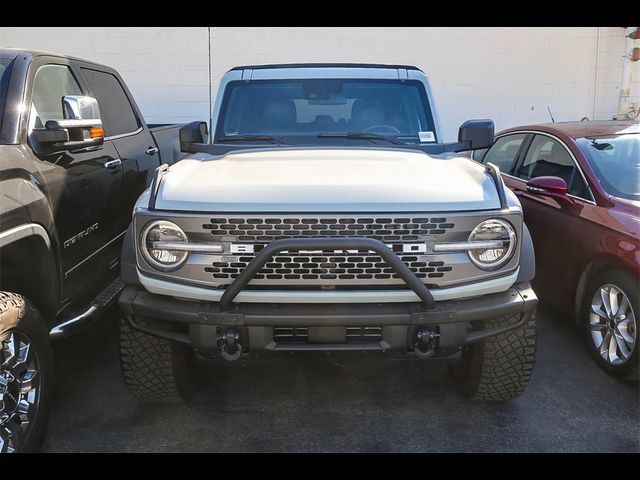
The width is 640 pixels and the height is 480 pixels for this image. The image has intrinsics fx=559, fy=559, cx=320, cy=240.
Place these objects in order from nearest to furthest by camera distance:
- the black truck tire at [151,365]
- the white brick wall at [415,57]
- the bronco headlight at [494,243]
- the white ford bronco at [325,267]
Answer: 1. the white ford bronco at [325,267]
2. the bronco headlight at [494,243]
3. the black truck tire at [151,365]
4. the white brick wall at [415,57]

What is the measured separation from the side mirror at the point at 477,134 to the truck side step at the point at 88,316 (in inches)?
103

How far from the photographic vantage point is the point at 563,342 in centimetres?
417

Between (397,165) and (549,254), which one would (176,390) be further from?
(549,254)

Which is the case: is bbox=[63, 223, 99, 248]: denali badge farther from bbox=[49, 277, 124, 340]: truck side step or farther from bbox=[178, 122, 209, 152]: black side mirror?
bbox=[178, 122, 209, 152]: black side mirror

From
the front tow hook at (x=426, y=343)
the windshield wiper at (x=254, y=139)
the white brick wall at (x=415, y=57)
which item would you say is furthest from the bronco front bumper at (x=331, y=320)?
the white brick wall at (x=415, y=57)

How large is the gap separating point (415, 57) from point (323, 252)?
7540 millimetres

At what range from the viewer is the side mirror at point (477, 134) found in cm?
382

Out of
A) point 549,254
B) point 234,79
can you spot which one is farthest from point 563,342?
point 234,79

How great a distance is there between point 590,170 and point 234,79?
107 inches

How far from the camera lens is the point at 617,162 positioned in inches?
161

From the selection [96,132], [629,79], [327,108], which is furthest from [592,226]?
[629,79]

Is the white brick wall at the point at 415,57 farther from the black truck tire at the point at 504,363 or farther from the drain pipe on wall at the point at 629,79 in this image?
the black truck tire at the point at 504,363

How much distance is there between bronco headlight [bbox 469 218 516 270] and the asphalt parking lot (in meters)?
0.68

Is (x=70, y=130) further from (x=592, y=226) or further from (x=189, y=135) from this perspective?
(x=592, y=226)
